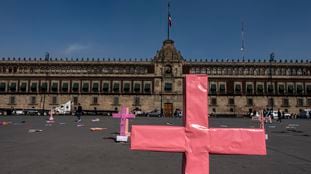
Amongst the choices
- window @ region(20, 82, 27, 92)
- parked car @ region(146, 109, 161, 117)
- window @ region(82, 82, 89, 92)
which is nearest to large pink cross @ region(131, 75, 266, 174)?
parked car @ region(146, 109, 161, 117)

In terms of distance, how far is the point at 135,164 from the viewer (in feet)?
21.8

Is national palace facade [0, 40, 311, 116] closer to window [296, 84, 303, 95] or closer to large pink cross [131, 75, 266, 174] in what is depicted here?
window [296, 84, 303, 95]

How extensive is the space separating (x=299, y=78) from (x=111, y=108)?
41.2m

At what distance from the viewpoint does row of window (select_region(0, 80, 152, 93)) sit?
197 feet

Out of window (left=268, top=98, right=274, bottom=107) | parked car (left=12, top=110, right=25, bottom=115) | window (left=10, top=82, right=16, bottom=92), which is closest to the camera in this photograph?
parked car (left=12, top=110, right=25, bottom=115)

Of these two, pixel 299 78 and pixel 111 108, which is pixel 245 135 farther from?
pixel 299 78

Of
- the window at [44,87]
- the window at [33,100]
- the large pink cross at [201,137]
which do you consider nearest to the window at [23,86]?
the window at [33,100]

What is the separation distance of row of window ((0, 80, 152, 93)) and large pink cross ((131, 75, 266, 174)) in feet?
188

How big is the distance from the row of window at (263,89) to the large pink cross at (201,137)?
5822 cm

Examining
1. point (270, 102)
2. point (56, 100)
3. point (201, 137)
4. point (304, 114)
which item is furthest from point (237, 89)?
point (201, 137)

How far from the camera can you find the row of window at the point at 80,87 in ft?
197

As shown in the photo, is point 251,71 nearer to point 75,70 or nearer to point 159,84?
point 159,84

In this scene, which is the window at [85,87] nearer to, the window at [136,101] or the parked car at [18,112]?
the window at [136,101]

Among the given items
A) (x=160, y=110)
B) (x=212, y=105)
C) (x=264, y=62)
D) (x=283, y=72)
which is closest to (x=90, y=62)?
(x=160, y=110)
